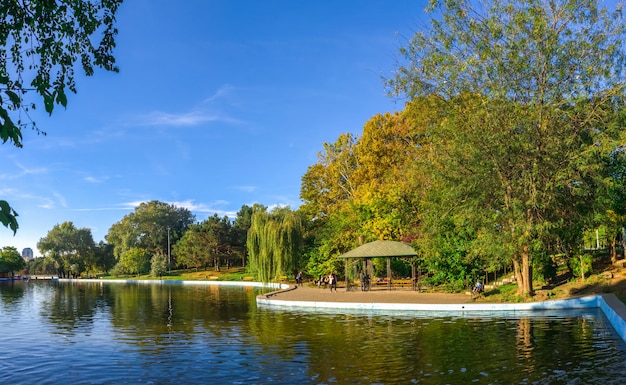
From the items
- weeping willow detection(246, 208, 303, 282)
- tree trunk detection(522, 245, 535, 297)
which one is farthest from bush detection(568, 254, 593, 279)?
weeping willow detection(246, 208, 303, 282)

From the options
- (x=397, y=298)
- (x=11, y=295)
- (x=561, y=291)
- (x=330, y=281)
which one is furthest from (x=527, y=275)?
(x=11, y=295)

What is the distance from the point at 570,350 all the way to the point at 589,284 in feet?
41.6

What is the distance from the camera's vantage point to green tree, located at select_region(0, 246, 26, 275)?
345 ft

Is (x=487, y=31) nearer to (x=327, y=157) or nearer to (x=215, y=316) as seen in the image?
(x=215, y=316)

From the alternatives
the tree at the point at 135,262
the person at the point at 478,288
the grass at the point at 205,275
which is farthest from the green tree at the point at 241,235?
the person at the point at 478,288

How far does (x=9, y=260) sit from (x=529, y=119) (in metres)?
112

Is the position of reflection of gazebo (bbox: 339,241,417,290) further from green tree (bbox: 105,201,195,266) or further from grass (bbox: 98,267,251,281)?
green tree (bbox: 105,201,195,266)

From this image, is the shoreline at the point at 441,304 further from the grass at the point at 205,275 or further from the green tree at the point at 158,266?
the green tree at the point at 158,266

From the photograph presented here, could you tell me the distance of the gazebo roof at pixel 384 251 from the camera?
29.8m

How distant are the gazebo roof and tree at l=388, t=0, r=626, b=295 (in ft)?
24.7

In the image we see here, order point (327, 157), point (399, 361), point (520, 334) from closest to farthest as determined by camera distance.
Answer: point (399, 361)
point (520, 334)
point (327, 157)

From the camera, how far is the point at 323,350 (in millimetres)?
13812

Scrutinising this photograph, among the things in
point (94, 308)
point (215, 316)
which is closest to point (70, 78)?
point (215, 316)

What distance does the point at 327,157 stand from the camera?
52.1m
